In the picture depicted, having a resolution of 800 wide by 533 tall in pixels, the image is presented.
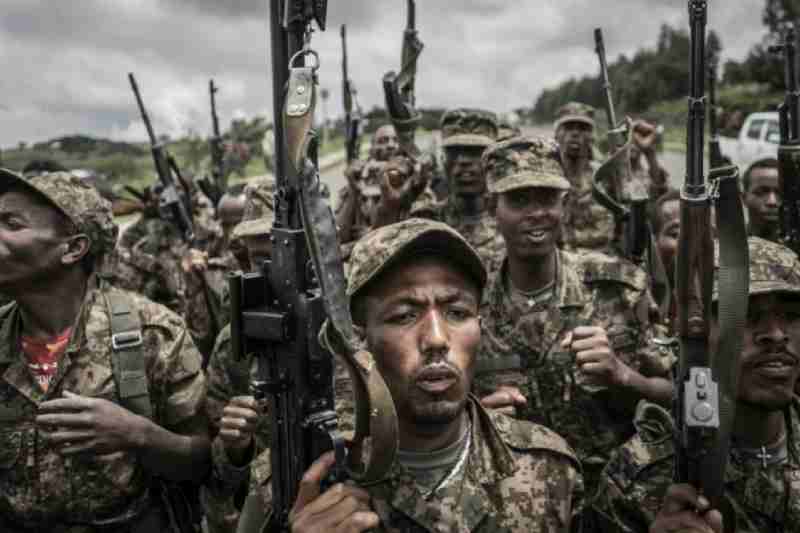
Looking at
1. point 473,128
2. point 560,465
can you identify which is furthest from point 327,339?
point 473,128

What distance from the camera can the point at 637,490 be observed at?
247 cm

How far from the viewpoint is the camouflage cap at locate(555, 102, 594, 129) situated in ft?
23.7

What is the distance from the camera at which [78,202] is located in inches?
122

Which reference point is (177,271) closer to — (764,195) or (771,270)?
(764,195)

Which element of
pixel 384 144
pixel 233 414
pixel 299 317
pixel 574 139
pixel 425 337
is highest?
pixel 384 144

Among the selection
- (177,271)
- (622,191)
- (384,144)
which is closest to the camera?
(622,191)

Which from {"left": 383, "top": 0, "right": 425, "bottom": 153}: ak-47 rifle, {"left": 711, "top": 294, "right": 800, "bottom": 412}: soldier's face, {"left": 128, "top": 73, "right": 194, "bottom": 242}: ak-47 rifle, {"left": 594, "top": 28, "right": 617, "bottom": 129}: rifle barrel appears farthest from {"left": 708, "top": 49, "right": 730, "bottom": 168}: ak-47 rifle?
{"left": 128, "top": 73, "right": 194, "bottom": 242}: ak-47 rifle

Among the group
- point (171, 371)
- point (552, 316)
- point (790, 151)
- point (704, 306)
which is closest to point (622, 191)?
point (790, 151)

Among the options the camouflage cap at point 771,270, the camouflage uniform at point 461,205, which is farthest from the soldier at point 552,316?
the camouflage uniform at point 461,205

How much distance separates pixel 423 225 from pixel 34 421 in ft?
5.94

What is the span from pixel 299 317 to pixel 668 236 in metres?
3.71

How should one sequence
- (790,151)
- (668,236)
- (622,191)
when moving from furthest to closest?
1. (668,236)
2. (622,191)
3. (790,151)

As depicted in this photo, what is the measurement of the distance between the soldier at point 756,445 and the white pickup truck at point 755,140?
16.1m

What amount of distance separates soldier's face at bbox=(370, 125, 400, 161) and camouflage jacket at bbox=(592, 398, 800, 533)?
577cm
